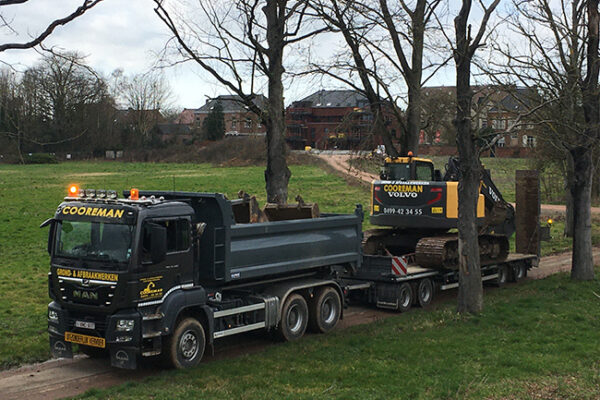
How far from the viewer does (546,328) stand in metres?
12.7

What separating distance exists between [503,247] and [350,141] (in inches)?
282

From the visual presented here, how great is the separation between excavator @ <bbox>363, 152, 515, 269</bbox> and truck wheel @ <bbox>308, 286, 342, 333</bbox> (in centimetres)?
332

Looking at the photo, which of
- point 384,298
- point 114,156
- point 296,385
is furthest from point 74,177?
point 296,385

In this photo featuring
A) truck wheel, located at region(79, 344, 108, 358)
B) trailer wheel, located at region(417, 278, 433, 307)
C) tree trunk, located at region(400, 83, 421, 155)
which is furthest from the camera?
tree trunk, located at region(400, 83, 421, 155)

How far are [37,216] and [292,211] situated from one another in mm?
20490

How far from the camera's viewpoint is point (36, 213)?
105ft

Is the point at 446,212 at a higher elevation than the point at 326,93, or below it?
below

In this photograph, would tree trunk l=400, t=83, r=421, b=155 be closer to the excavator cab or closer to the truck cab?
the excavator cab

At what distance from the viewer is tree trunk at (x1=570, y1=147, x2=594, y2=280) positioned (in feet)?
57.6

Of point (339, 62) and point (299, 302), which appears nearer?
point (299, 302)

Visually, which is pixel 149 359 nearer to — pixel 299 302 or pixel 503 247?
pixel 299 302

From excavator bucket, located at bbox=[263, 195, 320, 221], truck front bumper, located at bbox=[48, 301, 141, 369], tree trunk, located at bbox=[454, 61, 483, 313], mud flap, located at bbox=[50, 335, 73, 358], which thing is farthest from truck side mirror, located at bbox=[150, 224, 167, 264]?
tree trunk, located at bbox=[454, 61, 483, 313]

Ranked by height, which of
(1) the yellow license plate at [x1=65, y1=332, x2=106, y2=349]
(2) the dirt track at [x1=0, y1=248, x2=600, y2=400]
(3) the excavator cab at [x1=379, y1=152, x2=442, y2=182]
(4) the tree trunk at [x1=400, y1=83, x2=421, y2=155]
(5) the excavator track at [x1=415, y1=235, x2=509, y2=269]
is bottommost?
(2) the dirt track at [x1=0, y1=248, x2=600, y2=400]

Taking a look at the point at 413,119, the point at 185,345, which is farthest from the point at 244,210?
the point at 413,119
